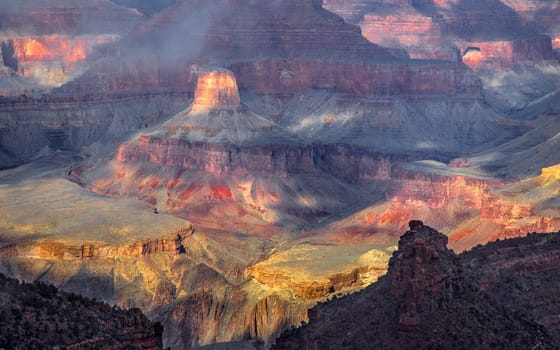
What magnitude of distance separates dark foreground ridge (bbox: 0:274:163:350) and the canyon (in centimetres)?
651

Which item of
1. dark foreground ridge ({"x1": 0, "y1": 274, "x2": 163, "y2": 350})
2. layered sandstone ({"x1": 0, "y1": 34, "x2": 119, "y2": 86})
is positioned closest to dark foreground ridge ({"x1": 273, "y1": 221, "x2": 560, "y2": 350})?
dark foreground ridge ({"x1": 0, "y1": 274, "x2": 163, "y2": 350})

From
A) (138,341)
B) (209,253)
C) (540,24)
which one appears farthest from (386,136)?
(138,341)

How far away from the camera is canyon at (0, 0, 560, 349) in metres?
73.2

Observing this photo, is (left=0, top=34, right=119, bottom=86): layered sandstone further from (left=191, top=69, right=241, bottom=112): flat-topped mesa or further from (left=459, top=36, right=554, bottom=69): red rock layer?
(left=191, top=69, right=241, bottom=112): flat-topped mesa

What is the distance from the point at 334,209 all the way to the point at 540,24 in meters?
85.5

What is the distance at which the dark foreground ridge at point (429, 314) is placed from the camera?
34969mm

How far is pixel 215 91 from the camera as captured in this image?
11581cm

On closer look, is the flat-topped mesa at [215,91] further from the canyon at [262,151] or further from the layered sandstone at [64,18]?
the layered sandstone at [64,18]

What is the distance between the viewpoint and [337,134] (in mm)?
125250

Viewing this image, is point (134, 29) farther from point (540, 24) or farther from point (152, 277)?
point (152, 277)

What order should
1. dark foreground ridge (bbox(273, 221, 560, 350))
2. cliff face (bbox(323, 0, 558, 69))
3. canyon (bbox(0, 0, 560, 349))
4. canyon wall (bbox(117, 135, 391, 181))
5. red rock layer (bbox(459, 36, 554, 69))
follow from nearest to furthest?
1. dark foreground ridge (bbox(273, 221, 560, 350))
2. canyon (bbox(0, 0, 560, 349))
3. canyon wall (bbox(117, 135, 391, 181))
4. cliff face (bbox(323, 0, 558, 69))
5. red rock layer (bbox(459, 36, 554, 69))

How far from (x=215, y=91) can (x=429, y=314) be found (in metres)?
81.7

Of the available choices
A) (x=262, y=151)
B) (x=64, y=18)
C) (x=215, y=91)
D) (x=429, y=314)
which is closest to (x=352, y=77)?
(x=215, y=91)

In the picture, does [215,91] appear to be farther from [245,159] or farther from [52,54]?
[52,54]
